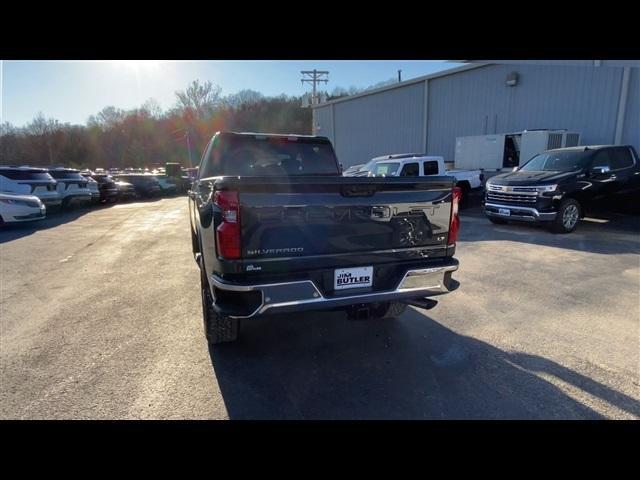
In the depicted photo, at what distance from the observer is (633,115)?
38.1ft

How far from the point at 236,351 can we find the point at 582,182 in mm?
9045

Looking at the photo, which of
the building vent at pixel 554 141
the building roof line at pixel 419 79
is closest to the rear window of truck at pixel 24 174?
the building roof line at pixel 419 79

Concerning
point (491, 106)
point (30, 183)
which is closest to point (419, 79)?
point (491, 106)

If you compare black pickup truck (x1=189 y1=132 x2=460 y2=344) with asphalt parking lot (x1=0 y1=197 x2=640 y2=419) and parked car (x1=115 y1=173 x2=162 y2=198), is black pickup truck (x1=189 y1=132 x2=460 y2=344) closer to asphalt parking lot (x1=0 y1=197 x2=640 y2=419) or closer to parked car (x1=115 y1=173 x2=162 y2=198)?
asphalt parking lot (x1=0 y1=197 x2=640 y2=419)

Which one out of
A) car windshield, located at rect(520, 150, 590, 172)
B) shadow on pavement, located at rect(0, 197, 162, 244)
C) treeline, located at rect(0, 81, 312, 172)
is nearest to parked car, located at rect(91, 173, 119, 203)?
shadow on pavement, located at rect(0, 197, 162, 244)

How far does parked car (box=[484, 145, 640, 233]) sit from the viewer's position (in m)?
8.35

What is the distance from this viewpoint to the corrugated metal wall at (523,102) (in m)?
12.3

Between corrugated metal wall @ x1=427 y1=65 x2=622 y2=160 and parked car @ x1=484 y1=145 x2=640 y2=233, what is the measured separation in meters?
4.01

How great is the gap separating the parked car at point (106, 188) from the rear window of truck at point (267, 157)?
17.1m

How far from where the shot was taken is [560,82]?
13227 mm

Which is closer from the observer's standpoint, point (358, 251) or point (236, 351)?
point (358, 251)

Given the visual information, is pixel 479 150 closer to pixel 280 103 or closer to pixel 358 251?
pixel 358 251

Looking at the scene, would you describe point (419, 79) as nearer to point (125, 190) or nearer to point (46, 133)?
point (125, 190)
